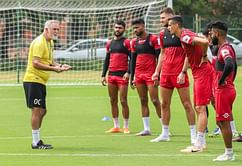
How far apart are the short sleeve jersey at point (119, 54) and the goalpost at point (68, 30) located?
1406cm

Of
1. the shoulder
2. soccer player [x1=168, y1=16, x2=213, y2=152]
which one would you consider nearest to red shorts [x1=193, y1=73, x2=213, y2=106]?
soccer player [x1=168, y1=16, x2=213, y2=152]

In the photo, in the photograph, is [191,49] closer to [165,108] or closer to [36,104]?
[165,108]

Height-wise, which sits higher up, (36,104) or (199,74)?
(199,74)

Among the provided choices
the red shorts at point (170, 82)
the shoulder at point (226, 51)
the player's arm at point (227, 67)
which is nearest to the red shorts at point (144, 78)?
the red shorts at point (170, 82)

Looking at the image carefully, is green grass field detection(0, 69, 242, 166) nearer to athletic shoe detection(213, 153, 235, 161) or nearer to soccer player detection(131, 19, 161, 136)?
athletic shoe detection(213, 153, 235, 161)

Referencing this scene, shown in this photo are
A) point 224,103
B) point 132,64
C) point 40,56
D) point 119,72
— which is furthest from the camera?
point 119,72

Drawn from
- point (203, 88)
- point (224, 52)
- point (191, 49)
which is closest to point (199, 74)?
point (203, 88)

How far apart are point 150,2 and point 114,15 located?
152 inches

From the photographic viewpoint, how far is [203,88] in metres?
12.1

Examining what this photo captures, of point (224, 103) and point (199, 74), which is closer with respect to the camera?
point (224, 103)

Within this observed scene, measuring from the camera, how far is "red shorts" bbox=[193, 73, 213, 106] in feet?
39.9

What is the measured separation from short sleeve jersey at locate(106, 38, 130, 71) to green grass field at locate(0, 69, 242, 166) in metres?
1.32

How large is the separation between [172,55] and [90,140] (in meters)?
2.20

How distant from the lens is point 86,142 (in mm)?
13477
